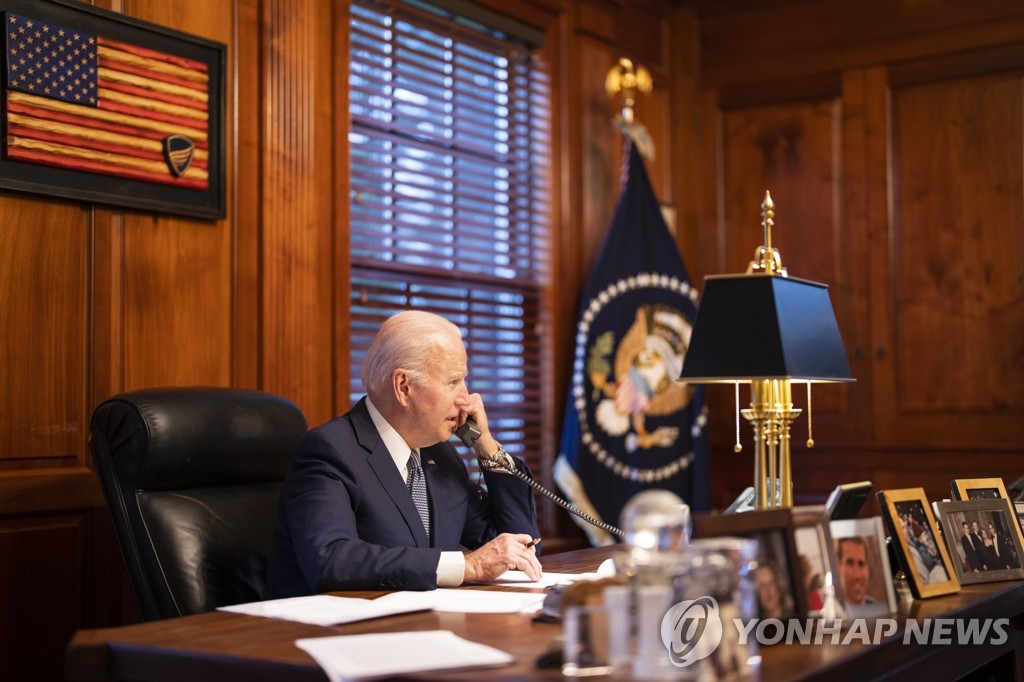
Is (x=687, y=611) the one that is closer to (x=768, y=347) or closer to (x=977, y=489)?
(x=768, y=347)

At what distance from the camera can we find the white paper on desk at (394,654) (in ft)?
4.75

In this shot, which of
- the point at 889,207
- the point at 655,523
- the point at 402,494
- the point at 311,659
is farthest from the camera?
the point at 889,207

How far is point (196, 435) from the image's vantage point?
8.12 ft

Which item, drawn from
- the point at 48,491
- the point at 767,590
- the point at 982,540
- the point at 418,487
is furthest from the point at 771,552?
the point at 48,491

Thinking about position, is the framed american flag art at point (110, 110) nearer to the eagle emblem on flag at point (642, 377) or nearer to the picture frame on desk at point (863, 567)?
the eagle emblem on flag at point (642, 377)

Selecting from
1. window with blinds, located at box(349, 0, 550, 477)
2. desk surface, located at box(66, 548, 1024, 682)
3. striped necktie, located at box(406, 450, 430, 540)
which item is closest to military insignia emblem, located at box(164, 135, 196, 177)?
window with blinds, located at box(349, 0, 550, 477)

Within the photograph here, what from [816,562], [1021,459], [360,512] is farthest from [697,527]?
[1021,459]

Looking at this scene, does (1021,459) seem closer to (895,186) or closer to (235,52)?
(895,186)

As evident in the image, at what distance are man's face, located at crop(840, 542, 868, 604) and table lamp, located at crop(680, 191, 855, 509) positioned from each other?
0.55 m

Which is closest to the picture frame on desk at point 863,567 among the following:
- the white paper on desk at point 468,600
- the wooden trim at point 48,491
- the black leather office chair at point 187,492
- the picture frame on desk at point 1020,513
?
the white paper on desk at point 468,600

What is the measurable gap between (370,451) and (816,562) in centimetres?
104

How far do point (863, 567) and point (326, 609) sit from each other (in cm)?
83

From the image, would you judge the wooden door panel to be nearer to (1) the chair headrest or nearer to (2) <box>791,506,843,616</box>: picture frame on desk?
(1) the chair headrest

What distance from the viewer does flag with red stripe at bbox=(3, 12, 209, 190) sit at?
2762mm
